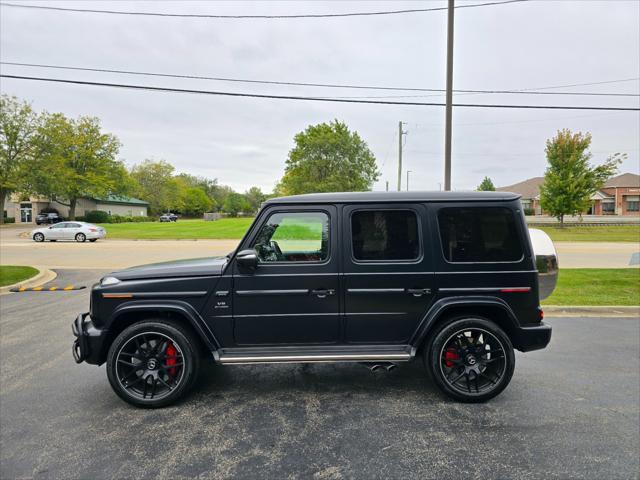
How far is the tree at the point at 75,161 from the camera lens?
43719 millimetres

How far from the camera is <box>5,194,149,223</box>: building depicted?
183 feet

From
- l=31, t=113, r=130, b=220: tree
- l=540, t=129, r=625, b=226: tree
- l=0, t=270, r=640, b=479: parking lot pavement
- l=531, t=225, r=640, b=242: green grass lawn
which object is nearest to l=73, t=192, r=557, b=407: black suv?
l=0, t=270, r=640, b=479: parking lot pavement

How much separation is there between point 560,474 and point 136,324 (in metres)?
3.47

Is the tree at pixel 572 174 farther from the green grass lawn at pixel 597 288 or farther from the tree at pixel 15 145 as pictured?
the tree at pixel 15 145

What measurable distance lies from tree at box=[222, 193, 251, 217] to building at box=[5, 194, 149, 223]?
39.0 metres

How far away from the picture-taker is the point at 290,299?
10.5ft

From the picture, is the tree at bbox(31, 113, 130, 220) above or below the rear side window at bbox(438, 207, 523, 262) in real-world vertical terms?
above

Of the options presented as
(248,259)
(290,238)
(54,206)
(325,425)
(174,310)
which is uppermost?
(54,206)

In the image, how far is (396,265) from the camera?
3230mm

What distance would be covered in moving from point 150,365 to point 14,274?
30.8 ft

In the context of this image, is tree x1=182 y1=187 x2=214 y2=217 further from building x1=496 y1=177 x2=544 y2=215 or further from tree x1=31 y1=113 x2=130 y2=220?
building x1=496 y1=177 x2=544 y2=215

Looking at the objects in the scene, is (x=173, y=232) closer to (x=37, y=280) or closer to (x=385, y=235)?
(x=37, y=280)

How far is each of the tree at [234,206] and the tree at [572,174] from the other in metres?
88.0

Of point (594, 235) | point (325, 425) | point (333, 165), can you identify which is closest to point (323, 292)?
point (325, 425)
